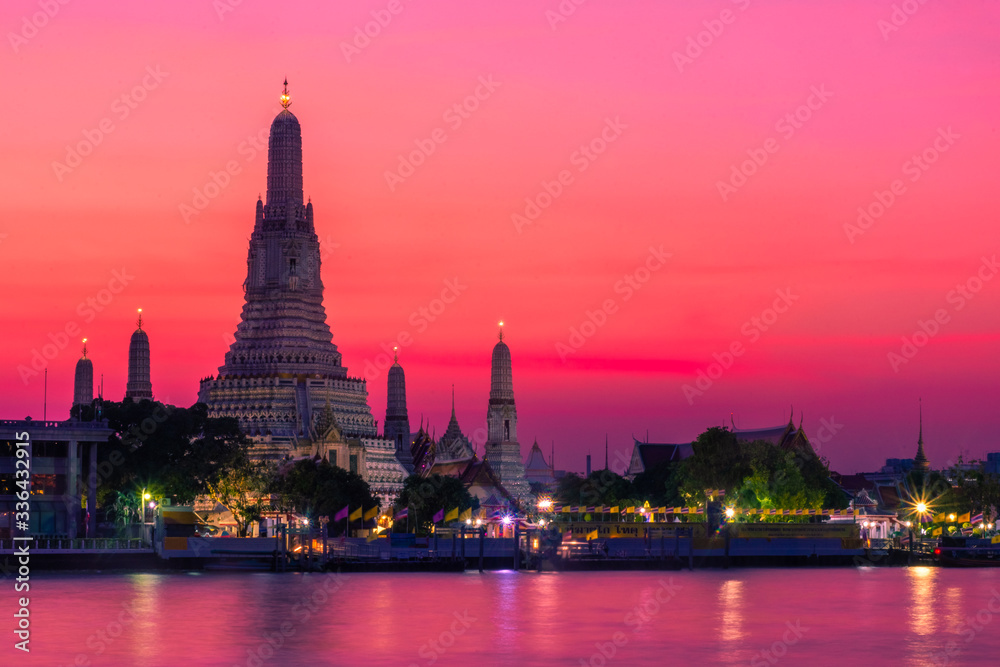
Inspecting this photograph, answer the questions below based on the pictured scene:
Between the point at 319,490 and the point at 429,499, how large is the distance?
9.53 metres

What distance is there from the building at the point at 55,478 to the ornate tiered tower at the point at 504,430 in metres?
84.3

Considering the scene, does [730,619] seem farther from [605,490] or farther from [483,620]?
[605,490]

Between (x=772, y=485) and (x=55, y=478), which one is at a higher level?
(x=55, y=478)

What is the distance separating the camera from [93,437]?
108375 mm

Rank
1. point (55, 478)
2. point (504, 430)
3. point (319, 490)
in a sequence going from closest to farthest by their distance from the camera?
1. point (55, 478)
2. point (319, 490)
3. point (504, 430)

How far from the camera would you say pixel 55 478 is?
107812 millimetres

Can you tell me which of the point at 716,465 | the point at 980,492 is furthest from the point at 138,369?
the point at 980,492

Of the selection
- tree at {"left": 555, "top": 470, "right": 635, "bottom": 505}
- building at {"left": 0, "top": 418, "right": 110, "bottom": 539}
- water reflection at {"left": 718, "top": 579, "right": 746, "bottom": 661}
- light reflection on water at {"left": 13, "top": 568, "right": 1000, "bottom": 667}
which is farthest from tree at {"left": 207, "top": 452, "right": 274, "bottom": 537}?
tree at {"left": 555, "top": 470, "right": 635, "bottom": 505}

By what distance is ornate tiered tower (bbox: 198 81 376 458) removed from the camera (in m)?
160

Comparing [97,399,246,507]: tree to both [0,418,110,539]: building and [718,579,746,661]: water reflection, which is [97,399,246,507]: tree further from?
[718,579,746,661]: water reflection

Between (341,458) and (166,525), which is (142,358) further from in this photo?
(166,525)

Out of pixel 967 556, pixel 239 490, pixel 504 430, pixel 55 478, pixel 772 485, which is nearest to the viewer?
pixel 55 478

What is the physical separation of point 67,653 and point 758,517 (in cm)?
8019

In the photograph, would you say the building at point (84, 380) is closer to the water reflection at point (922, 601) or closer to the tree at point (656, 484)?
the tree at point (656, 484)
